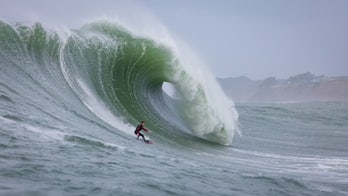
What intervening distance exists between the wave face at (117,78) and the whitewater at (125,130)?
47mm

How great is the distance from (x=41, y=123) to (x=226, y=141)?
8640 mm

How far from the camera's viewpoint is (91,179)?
6.64 meters

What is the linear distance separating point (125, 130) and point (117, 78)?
4.12 metres

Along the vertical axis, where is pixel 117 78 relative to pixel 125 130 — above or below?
above

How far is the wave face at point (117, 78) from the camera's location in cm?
1394

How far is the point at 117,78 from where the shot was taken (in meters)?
→ 17.3

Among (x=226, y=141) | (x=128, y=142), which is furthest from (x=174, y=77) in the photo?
(x=128, y=142)

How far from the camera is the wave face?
45.7 feet

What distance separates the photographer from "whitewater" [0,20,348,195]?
7109 mm

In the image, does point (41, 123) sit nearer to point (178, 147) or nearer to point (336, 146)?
point (178, 147)

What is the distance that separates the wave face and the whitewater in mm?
47

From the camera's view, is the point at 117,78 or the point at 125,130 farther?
the point at 117,78

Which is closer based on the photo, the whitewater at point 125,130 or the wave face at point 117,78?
the whitewater at point 125,130

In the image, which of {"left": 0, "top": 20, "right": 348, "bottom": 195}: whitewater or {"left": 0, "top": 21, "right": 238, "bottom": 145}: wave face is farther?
{"left": 0, "top": 21, "right": 238, "bottom": 145}: wave face
